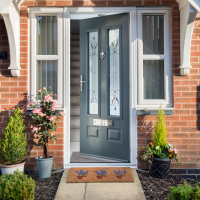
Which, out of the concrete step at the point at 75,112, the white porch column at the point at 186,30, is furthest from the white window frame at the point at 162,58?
the concrete step at the point at 75,112

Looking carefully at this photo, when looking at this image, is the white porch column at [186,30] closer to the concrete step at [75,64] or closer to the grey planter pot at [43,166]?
the grey planter pot at [43,166]

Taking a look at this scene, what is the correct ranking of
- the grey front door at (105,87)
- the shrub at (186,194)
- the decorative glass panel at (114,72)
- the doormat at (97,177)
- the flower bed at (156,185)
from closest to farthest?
the shrub at (186,194) < the flower bed at (156,185) < the doormat at (97,177) < the grey front door at (105,87) < the decorative glass panel at (114,72)

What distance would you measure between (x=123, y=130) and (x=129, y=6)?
77.4 inches

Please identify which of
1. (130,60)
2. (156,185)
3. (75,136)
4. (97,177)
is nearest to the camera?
(156,185)

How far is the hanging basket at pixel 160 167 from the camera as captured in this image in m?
2.90

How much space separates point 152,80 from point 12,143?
7.41 feet

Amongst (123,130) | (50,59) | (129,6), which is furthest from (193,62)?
(50,59)

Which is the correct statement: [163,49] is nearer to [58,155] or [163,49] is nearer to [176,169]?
[176,169]

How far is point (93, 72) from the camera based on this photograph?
391 centimetres

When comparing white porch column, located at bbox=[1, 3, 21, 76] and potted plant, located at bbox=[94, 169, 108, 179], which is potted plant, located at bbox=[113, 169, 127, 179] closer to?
potted plant, located at bbox=[94, 169, 108, 179]

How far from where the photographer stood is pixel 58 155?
3236mm

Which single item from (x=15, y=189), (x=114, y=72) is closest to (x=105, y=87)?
(x=114, y=72)

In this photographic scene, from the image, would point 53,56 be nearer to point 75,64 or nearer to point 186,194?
point 75,64

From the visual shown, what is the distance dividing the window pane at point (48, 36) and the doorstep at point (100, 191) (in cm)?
198
